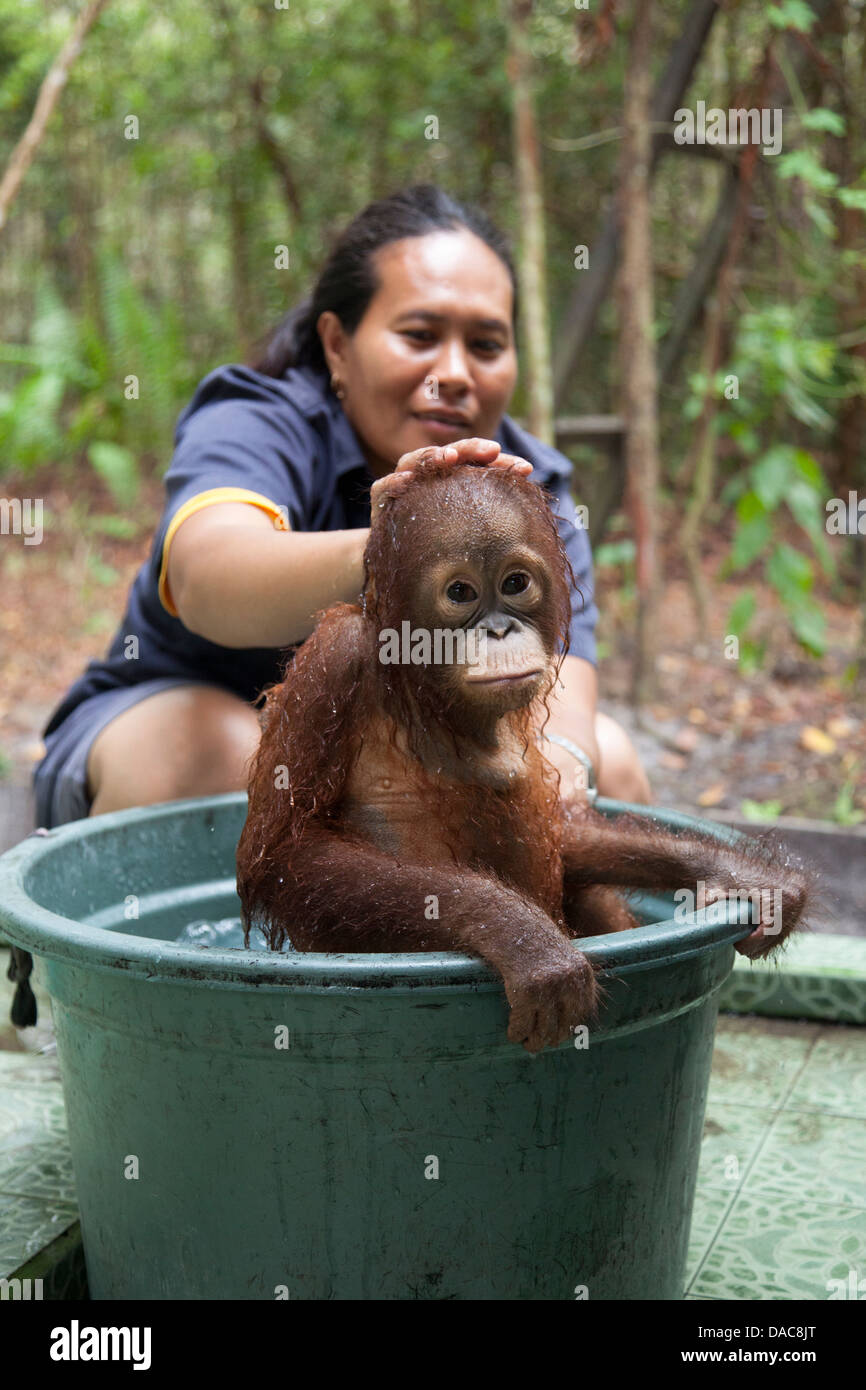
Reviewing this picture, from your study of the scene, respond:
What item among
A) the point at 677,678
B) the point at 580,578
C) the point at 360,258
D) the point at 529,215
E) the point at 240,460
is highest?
the point at 529,215

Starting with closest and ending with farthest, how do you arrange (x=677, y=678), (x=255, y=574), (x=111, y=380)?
1. (x=255, y=574)
2. (x=677, y=678)
3. (x=111, y=380)

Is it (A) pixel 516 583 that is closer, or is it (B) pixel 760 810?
(A) pixel 516 583

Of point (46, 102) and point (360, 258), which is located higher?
point (46, 102)

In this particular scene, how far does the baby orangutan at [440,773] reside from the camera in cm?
151

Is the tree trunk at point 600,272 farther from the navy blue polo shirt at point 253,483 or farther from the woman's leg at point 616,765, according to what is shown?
the woman's leg at point 616,765

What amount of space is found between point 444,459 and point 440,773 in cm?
40

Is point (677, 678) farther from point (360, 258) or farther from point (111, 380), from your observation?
point (111, 380)

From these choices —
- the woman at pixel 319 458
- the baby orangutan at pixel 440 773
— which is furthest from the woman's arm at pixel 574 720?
the baby orangutan at pixel 440 773

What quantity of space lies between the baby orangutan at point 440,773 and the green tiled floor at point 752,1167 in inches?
22.1

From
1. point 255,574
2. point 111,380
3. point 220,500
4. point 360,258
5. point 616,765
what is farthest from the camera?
point 111,380

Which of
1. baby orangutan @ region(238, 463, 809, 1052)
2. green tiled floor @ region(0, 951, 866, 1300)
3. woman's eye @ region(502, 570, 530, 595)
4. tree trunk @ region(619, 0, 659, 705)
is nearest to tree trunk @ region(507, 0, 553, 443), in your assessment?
tree trunk @ region(619, 0, 659, 705)

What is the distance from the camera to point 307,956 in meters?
1.43

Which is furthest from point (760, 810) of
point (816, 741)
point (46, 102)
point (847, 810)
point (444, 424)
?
point (46, 102)
